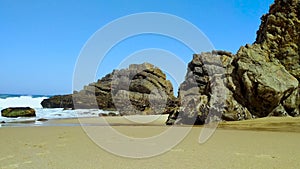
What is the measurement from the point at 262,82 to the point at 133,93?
20.1 m

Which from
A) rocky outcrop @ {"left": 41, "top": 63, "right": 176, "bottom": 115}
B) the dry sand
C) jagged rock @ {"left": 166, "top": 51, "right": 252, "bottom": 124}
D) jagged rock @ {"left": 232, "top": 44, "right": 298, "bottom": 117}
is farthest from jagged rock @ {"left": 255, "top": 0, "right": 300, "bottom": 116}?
rocky outcrop @ {"left": 41, "top": 63, "right": 176, "bottom": 115}

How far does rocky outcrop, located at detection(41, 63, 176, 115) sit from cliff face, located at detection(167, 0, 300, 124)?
13416 mm

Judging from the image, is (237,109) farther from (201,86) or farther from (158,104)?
(158,104)

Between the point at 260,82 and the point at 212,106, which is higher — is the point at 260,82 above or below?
above

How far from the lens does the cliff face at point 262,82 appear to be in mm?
10812

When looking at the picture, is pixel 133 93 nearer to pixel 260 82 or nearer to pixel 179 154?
pixel 260 82

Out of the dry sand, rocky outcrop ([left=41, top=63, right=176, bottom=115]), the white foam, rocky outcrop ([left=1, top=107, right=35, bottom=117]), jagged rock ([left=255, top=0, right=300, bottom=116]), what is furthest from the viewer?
the white foam

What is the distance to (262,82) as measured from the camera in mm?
10742

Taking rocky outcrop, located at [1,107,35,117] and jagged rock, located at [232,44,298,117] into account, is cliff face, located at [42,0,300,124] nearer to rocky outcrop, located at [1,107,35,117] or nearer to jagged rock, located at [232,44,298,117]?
jagged rock, located at [232,44,298,117]

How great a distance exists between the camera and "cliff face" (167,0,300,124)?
10812 millimetres

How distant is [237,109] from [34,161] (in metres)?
8.32

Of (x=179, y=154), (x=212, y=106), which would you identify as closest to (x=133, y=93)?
(x=212, y=106)

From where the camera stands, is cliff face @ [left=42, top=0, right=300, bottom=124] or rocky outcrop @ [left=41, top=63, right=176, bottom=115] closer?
cliff face @ [left=42, top=0, right=300, bottom=124]

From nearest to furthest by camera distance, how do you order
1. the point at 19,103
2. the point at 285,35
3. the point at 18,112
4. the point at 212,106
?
the point at 212,106 → the point at 285,35 → the point at 18,112 → the point at 19,103
